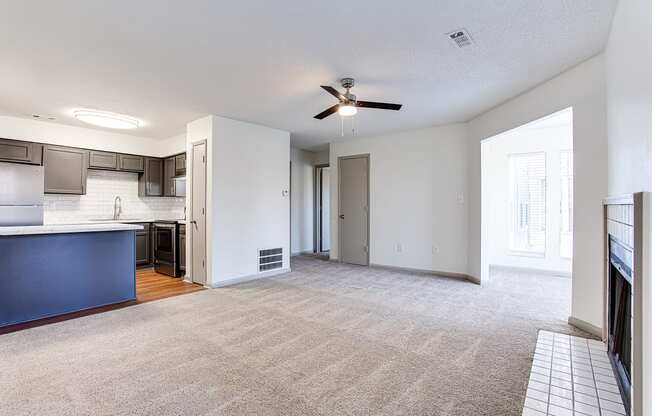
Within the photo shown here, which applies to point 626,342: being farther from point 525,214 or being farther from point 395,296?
point 525,214

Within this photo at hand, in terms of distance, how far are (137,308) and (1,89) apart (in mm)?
2937

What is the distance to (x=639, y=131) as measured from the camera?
58.8 inches

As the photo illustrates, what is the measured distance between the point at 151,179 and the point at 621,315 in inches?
274

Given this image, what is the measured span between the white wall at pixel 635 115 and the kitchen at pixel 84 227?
4.55m

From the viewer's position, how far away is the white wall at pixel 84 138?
4.75 meters

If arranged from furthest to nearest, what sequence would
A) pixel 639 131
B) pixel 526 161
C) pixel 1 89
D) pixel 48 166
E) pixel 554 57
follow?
pixel 526 161, pixel 48 166, pixel 1 89, pixel 554 57, pixel 639 131

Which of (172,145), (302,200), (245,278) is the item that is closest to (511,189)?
(302,200)

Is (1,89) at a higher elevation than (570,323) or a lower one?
higher

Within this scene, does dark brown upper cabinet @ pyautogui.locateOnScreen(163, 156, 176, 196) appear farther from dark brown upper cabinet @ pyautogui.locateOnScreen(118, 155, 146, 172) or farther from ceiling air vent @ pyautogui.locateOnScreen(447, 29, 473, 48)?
ceiling air vent @ pyautogui.locateOnScreen(447, 29, 473, 48)

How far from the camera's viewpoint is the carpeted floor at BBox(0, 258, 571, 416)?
1.86 m

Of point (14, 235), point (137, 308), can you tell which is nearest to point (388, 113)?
point (137, 308)

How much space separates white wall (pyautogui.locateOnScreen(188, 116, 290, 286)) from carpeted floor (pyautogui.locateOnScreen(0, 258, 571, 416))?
0.93 meters

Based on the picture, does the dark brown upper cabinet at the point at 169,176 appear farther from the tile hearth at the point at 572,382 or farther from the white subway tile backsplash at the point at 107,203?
the tile hearth at the point at 572,382

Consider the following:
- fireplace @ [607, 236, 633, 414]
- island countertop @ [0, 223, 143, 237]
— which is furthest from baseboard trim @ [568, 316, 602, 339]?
island countertop @ [0, 223, 143, 237]
